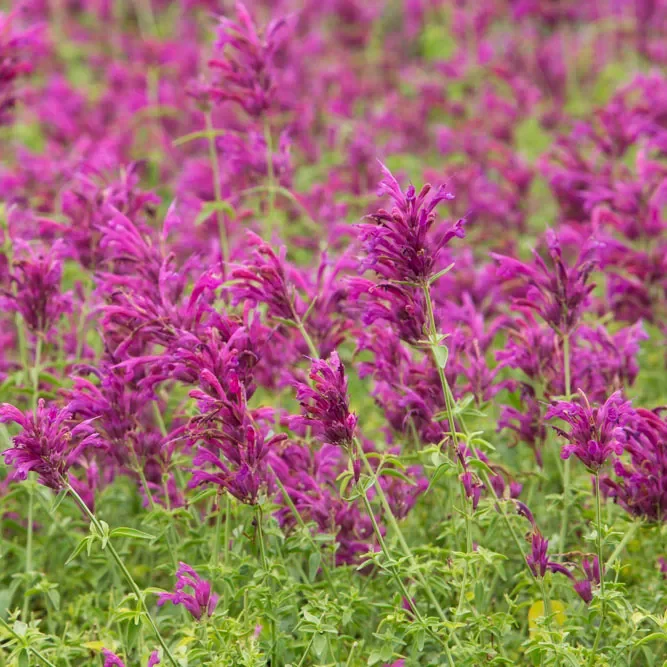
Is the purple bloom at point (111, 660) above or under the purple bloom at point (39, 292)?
under

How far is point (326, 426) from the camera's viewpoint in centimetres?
324

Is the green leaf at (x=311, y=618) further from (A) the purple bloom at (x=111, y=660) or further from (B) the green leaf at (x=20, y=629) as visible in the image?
(B) the green leaf at (x=20, y=629)

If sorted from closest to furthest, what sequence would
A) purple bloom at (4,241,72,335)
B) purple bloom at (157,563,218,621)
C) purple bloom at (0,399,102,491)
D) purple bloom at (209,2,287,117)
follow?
1. purple bloom at (0,399,102,491)
2. purple bloom at (157,563,218,621)
3. purple bloom at (4,241,72,335)
4. purple bloom at (209,2,287,117)

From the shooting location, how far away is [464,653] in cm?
338

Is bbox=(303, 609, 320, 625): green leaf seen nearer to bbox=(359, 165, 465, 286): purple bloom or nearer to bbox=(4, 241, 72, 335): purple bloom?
bbox=(359, 165, 465, 286): purple bloom

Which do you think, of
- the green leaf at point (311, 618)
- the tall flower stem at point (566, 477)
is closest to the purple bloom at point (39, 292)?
the green leaf at point (311, 618)

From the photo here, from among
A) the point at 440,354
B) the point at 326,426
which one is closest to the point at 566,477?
the point at 440,354

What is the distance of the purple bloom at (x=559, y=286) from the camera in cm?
368

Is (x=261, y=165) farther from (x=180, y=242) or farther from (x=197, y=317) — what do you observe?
(x=197, y=317)

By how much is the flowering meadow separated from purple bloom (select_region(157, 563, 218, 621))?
12mm

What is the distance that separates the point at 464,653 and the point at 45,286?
193 centimetres

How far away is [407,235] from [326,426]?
23.6 inches

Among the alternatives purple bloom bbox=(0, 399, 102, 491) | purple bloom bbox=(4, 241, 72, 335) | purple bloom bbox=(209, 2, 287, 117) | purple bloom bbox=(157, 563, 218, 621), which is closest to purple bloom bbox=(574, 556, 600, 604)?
purple bloom bbox=(157, 563, 218, 621)

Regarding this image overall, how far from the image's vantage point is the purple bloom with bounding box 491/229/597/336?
3684mm
